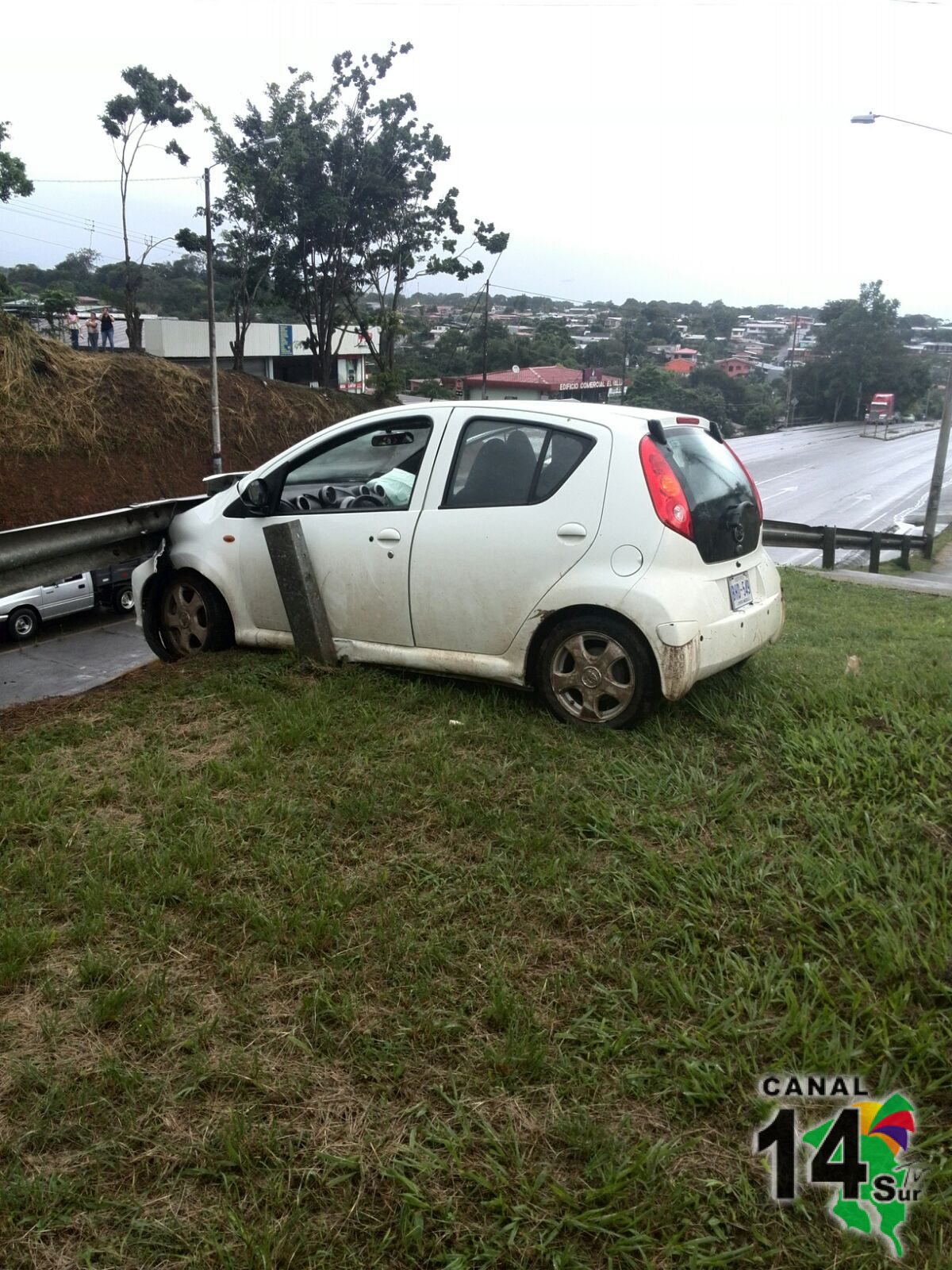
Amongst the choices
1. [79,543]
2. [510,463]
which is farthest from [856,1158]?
[79,543]

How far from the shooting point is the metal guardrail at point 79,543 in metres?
5.55

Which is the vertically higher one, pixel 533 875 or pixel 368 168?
pixel 368 168

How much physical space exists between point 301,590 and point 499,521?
46.0 inches

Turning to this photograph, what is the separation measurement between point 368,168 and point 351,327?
27.6 feet

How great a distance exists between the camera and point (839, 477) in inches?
2235

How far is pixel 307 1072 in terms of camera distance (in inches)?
96.2

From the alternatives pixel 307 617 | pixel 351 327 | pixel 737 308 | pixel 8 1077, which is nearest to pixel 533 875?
pixel 8 1077

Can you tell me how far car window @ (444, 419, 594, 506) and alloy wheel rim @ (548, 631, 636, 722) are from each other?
70 centimetres

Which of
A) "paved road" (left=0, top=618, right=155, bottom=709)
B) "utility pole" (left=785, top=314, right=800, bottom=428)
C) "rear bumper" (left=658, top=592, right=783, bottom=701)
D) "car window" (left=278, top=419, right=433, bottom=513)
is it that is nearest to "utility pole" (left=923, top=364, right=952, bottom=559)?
"paved road" (left=0, top=618, right=155, bottom=709)

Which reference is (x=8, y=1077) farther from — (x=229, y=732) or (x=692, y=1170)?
(x=229, y=732)

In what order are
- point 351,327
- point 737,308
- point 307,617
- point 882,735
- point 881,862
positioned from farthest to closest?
point 737,308 < point 351,327 < point 307,617 < point 882,735 < point 881,862

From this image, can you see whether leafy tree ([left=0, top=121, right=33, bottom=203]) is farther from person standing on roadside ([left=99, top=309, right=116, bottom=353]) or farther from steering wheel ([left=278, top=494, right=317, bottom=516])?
steering wheel ([left=278, top=494, right=317, bottom=516])

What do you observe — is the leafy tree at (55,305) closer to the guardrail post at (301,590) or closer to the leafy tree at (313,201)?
the leafy tree at (313,201)

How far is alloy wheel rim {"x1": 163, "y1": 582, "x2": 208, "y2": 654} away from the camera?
232 inches
